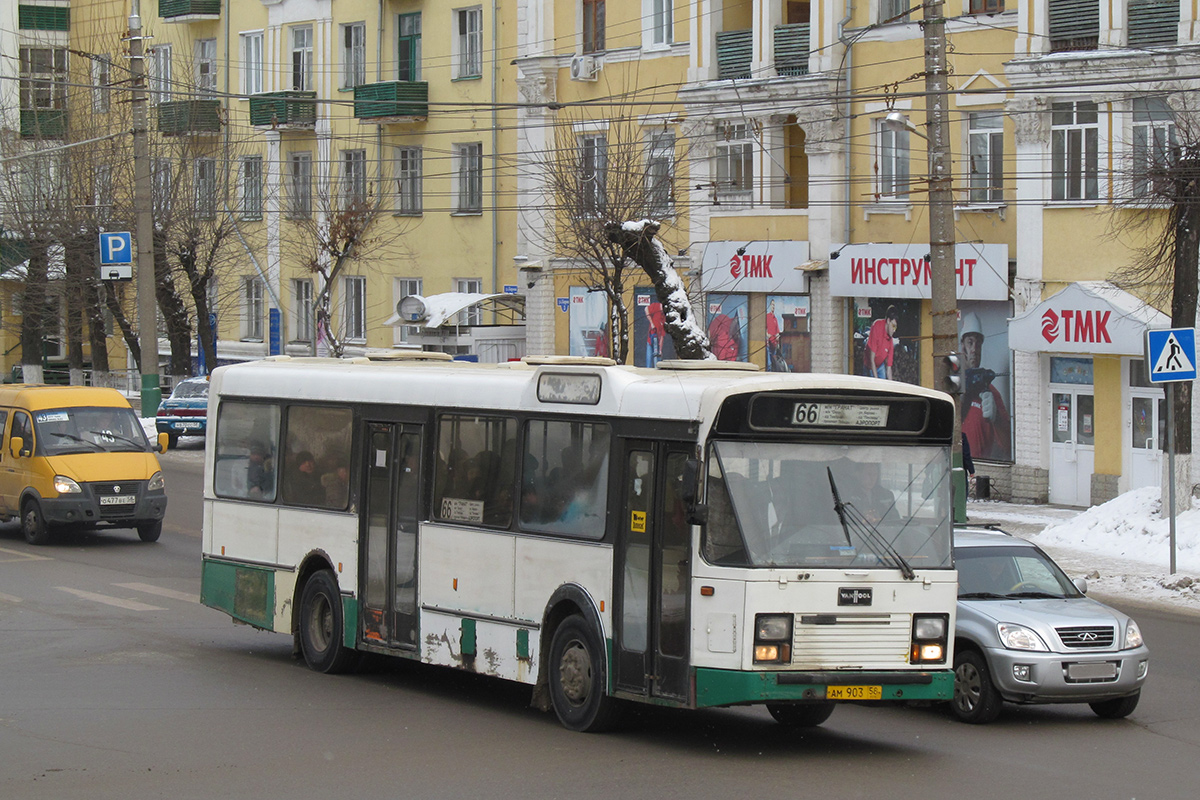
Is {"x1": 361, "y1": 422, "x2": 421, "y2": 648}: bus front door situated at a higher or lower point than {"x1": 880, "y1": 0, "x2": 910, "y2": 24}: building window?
lower

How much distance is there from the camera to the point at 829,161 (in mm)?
34125

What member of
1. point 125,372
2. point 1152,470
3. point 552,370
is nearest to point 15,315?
point 125,372

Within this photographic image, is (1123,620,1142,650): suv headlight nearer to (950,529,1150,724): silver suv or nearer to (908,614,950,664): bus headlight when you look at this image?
(950,529,1150,724): silver suv

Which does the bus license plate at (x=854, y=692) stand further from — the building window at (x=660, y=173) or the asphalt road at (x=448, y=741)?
the building window at (x=660, y=173)

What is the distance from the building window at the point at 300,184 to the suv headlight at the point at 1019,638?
123 feet

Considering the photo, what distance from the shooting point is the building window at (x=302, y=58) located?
160ft

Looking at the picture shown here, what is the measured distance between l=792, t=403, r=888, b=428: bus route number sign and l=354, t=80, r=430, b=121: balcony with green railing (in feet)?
115

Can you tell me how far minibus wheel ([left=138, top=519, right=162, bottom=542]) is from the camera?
965 inches

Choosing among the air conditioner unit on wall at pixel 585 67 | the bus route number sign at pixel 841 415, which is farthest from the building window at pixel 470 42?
the bus route number sign at pixel 841 415

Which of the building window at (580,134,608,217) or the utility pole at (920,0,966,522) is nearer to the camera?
the utility pole at (920,0,966,522)

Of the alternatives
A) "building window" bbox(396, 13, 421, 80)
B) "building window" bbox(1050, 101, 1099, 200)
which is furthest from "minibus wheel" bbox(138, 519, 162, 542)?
"building window" bbox(396, 13, 421, 80)

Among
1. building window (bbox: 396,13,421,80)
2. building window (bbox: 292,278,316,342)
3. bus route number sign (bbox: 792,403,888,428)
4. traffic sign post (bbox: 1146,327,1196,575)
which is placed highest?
building window (bbox: 396,13,421,80)

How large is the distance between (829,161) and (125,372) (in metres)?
32.2

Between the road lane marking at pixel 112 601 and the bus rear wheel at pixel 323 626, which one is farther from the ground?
the bus rear wheel at pixel 323 626
